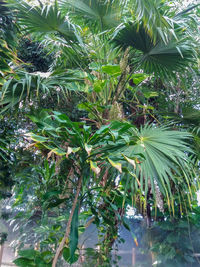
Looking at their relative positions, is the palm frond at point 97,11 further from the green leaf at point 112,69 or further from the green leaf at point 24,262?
the green leaf at point 24,262

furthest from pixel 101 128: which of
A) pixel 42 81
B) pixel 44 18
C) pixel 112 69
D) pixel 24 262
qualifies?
pixel 44 18

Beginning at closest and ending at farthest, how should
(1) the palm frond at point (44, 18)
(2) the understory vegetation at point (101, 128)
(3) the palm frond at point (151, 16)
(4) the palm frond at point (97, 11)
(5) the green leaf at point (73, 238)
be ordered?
(5) the green leaf at point (73, 238) → (2) the understory vegetation at point (101, 128) → (3) the palm frond at point (151, 16) → (1) the palm frond at point (44, 18) → (4) the palm frond at point (97, 11)

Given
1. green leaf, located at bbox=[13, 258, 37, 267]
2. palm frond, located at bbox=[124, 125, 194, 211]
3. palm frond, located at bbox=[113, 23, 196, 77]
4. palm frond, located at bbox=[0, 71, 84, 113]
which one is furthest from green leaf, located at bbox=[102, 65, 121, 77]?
green leaf, located at bbox=[13, 258, 37, 267]

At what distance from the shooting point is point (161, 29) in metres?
1.81

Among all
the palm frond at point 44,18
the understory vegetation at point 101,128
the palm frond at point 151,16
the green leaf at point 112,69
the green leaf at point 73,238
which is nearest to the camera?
the green leaf at point 73,238

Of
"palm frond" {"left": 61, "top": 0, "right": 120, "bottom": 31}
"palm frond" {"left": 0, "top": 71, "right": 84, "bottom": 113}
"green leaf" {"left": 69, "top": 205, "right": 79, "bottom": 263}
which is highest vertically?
"palm frond" {"left": 61, "top": 0, "right": 120, "bottom": 31}

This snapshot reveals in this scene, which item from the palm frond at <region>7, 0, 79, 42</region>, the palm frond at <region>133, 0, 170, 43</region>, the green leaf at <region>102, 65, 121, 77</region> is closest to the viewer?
the palm frond at <region>133, 0, 170, 43</region>

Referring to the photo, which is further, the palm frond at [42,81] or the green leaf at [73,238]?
the palm frond at [42,81]

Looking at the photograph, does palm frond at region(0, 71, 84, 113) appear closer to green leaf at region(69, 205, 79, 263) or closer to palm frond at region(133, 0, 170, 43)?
palm frond at region(133, 0, 170, 43)

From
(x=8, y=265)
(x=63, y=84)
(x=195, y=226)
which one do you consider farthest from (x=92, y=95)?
(x=8, y=265)

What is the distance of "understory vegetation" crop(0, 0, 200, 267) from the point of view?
1.51 meters

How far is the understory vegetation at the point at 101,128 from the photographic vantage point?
151 cm

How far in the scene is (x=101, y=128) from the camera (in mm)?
1420

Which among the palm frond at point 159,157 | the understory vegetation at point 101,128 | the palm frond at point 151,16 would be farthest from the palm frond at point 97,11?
the palm frond at point 159,157
